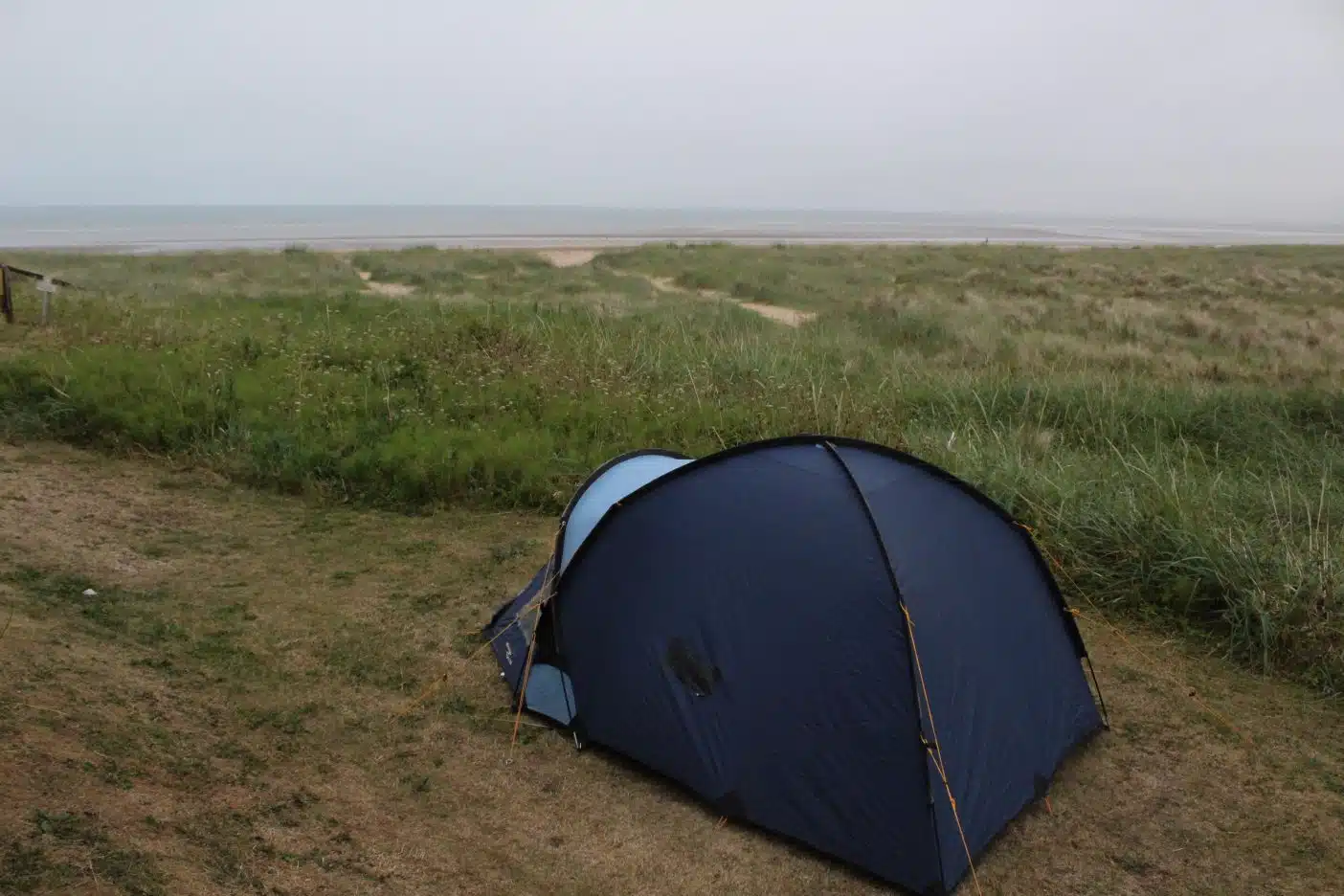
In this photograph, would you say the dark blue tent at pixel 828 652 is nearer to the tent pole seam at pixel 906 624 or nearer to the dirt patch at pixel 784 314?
the tent pole seam at pixel 906 624

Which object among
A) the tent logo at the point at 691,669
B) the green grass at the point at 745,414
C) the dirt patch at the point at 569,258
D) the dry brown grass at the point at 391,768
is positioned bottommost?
the dry brown grass at the point at 391,768

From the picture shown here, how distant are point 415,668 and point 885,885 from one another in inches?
116

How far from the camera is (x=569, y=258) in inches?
1732

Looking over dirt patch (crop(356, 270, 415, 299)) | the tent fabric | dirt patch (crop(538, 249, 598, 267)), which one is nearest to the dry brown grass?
the tent fabric

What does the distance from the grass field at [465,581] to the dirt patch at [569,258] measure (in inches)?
965

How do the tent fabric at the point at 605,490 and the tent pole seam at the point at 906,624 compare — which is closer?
the tent pole seam at the point at 906,624

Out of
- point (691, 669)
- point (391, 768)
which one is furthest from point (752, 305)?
point (391, 768)

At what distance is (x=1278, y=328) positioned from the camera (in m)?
20.1

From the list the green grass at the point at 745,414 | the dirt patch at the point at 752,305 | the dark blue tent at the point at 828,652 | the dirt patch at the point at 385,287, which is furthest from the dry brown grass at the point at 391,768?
the dirt patch at the point at 385,287

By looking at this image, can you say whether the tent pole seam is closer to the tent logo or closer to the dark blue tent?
the dark blue tent

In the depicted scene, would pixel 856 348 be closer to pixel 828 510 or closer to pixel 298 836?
pixel 828 510

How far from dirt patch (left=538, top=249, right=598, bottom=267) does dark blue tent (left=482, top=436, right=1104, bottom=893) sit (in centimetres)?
3353

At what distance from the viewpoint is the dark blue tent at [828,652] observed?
4.29 m

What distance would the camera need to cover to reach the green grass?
6.89m
